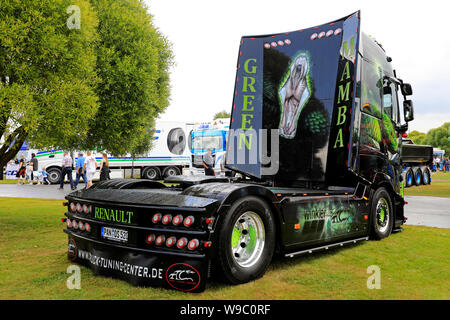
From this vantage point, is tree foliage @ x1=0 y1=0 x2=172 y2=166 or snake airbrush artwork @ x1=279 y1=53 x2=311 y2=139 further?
snake airbrush artwork @ x1=279 y1=53 x2=311 y2=139

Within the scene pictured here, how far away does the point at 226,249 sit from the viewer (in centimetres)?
395

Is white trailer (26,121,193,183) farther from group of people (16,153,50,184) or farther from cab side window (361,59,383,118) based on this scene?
cab side window (361,59,383,118)

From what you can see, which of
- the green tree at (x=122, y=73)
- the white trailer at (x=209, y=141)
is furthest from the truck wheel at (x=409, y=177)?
the green tree at (x=122, y=73)

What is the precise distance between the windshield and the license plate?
19.1m

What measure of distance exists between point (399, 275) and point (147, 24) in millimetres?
8525

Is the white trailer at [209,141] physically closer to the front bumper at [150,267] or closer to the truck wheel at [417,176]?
the truck wheel at [417,176]

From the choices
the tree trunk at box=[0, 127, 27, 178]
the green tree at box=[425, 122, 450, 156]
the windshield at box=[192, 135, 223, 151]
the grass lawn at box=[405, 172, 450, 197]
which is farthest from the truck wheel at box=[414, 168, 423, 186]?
the green tree at box=[425, 122, 450, 156]

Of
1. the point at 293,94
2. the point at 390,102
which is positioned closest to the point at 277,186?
the point at 293,94

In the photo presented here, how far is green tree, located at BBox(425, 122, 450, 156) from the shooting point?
341 feet

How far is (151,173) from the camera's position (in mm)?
28406

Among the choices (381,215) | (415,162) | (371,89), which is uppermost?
(371,89)

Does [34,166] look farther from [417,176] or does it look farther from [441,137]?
[441,137]

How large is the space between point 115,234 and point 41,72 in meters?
4.18

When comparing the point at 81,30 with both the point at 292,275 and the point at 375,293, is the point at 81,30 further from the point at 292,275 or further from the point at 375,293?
the point at 375,293
